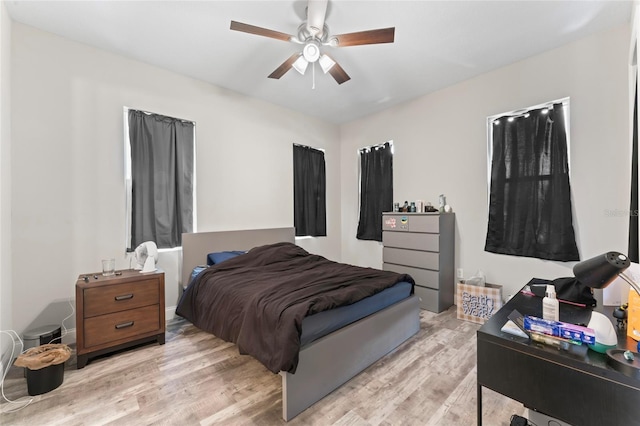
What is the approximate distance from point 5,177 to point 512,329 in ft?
11.4

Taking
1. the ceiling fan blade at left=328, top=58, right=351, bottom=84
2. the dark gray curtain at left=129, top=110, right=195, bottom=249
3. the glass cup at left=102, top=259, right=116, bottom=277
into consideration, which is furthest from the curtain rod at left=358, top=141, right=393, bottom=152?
the glass cup at left=102, top=259, right=116, bottom=277

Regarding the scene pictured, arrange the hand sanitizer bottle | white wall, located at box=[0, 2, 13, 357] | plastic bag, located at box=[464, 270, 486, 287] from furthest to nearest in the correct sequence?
plastic bag, located at box=[464, 270, 486, 287] → white wall, located at box=[0, 2, 13, 357] → the hand sanitizer bottle

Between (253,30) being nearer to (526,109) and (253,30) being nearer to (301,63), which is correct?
(301,63)

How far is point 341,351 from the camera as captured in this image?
1.84 m

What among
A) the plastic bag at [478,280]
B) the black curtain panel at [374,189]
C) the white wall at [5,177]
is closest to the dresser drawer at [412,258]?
the plastic bag at [478,280]

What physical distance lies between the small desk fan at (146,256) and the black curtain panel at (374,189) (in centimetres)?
306

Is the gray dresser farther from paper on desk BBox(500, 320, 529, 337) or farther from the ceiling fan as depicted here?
paper on desk BBox(500, 320, 529, 337)

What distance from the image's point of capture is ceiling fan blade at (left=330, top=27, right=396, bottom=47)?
6.48 ft

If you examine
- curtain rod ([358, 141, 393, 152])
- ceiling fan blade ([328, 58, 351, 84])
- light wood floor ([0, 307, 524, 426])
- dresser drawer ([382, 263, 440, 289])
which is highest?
ceiling fan blade ([328, 58, 351, 84])

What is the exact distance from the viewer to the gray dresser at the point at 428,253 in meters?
3.19

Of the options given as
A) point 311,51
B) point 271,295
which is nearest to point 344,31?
point 311,51

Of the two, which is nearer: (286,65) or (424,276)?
(286,65)

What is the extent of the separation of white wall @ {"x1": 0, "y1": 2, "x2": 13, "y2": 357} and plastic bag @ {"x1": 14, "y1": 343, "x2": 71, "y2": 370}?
1.08 feet

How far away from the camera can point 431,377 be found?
6.36 ft
